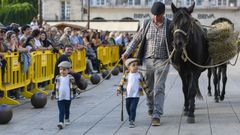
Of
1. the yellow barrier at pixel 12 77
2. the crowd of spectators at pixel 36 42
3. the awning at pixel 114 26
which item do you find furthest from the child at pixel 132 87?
the awning at pixel 114 26

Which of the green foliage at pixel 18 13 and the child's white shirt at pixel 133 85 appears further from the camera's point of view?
the green foliage at pixel 18 13

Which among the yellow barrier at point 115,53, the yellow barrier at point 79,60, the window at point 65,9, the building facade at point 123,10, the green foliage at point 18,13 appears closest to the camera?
the yellow barrier at point 79,60

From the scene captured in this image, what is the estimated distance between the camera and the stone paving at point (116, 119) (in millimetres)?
10508

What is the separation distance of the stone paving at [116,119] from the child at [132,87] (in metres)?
0.32

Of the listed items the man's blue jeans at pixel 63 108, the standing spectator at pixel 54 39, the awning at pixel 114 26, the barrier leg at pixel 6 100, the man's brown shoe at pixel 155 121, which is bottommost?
the awning at pixel 114 26

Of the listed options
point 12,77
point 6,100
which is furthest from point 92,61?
point 6,100

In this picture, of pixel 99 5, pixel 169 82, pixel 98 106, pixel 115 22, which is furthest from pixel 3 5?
pixel 98 106

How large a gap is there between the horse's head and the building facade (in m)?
84.1

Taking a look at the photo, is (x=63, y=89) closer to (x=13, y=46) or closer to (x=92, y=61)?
(x=13, y=46)

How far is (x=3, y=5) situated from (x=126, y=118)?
84403 millimetres

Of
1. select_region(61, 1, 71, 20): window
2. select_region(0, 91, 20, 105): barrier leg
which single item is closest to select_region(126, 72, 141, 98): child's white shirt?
select_region(0, 91, 20, 105): barrier leg

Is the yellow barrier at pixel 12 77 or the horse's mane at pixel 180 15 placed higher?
the horse's mane at pixel 180 15

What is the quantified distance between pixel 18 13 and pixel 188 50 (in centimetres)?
7821

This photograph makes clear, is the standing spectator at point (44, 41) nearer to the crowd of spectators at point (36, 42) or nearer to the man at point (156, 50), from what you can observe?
the crowd of spectators at point (36, 42)
